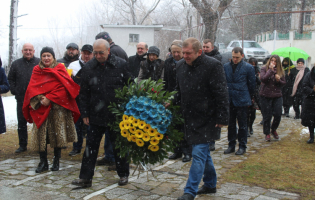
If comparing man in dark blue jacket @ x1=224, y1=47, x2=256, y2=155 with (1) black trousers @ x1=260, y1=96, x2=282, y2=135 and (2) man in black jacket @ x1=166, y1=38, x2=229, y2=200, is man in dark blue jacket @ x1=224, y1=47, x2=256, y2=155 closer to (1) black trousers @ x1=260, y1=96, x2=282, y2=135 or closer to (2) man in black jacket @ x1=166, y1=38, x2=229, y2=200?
(1) black trousers @ x1=260, y1=96, x2=282, y2=135

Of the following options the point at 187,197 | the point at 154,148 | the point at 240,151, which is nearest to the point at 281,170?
the point at 240,151

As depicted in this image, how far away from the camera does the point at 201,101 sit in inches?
171

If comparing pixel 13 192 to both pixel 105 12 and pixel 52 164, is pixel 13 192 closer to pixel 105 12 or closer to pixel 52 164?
pixel 52 164

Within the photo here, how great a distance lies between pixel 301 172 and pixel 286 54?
27.1 ft

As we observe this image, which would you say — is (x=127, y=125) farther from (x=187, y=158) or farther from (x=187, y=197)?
(x=187, y=158)

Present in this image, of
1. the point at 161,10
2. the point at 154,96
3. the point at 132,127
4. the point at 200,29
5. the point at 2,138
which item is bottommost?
the point at 2,138

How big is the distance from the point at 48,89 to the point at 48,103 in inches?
9.3

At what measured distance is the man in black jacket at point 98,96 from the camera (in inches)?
190

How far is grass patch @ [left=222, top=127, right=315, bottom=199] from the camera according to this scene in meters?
5.02

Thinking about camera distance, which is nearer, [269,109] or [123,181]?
[123,181]

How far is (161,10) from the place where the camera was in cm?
4438

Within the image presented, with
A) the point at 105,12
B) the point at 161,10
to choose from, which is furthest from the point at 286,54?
the point at 105,12

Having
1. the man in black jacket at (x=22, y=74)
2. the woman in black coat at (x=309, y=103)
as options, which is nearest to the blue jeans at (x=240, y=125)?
the woman in black coat at (x=309, y=103)

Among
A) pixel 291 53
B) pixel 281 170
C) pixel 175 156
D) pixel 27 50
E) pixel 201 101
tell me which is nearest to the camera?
pixel 201 101
